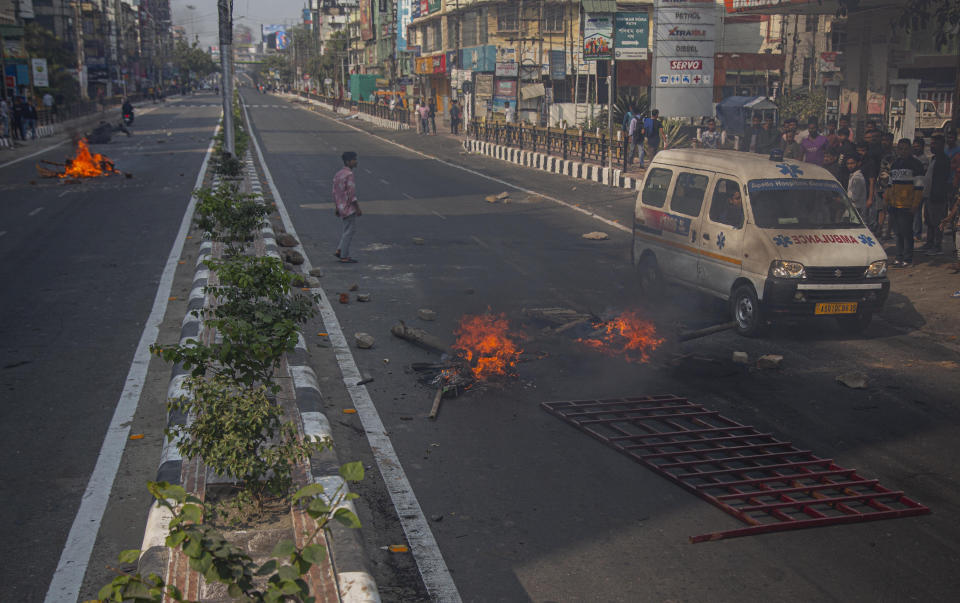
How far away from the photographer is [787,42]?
51.3m

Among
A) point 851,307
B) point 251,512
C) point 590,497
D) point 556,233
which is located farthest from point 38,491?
point 556,233

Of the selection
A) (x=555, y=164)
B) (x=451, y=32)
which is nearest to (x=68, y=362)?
(x=555, y=164)

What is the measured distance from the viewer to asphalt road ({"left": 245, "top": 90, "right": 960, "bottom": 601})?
196 inches

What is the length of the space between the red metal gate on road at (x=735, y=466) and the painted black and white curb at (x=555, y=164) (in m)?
14.1

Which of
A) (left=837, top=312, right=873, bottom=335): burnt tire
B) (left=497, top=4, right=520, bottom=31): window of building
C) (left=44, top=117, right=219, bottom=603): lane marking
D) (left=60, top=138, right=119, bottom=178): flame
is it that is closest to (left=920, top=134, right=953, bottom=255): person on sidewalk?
(left=837, top=312, right=873, bottom=335): burnt tire

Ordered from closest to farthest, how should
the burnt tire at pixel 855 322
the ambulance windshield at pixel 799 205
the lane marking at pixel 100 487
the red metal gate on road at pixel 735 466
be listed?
the lane marking at pixel 100 487 → the red metal gate on road at pixel 735 466 → the burnt tire at pixel 855 322 → the ambulance windshield at pixel 799 205

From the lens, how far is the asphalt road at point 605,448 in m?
4.97

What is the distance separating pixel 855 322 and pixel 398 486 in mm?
6806

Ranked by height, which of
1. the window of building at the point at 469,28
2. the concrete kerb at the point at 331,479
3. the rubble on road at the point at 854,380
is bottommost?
the rubble on road at the point at 854,380

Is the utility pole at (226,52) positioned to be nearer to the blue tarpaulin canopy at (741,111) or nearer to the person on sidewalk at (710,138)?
the person on sidewalk at (710,138)

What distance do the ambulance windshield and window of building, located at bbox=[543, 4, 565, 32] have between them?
4958 centimetres

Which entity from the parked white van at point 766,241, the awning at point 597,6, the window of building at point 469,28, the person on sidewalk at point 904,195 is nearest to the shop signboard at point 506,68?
the window of building at point 469,28

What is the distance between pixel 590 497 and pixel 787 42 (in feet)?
168

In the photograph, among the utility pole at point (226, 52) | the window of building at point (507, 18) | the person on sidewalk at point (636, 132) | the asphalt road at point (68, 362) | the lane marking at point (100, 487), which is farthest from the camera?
the window of building at point (507, 18)
